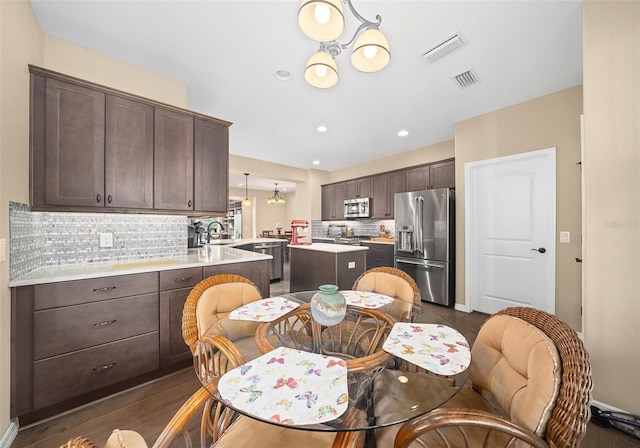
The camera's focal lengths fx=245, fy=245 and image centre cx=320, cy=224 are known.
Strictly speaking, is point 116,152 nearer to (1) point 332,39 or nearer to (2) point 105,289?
(2) point 105,289

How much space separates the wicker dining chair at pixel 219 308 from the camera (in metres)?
1.17

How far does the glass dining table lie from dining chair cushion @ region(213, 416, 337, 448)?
7.9 inches

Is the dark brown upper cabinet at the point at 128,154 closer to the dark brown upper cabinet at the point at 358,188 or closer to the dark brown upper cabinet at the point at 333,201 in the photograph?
the dark brown upper cabinet at the point at 358,188

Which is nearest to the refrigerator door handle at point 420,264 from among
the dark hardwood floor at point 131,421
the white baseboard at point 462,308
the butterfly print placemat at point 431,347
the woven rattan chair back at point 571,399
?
the white baseboard at point 462,308

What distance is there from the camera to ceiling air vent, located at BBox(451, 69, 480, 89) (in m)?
2.48

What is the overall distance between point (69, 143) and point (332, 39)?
2126 millimetres

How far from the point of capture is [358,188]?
235 inches

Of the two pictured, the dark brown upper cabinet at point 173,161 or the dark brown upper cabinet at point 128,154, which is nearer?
the dark brown upper cabinet at point 128,154

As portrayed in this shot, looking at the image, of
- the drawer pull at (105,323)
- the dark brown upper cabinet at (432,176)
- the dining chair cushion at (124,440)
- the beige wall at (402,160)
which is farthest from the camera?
the beige wall at (402,160)

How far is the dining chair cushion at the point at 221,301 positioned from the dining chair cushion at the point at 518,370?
3.60 ft

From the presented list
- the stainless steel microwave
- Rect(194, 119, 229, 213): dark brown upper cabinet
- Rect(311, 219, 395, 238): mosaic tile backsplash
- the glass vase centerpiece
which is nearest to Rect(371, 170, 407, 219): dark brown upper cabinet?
the stainless steel microwave

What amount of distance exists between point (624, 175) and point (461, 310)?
253 cm

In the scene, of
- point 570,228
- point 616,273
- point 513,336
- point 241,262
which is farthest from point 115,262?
point 570,228

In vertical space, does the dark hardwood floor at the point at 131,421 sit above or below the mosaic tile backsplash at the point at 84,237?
below
